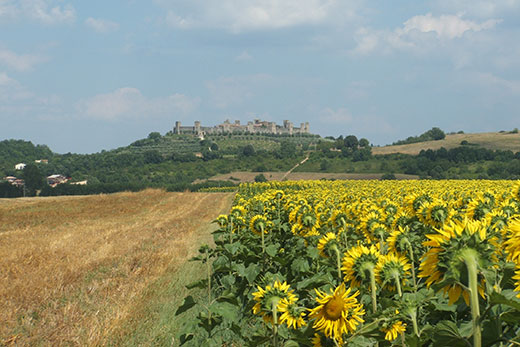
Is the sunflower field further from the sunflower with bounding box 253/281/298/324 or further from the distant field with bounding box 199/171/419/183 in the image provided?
the distant field with bounding box 199/171/419/183

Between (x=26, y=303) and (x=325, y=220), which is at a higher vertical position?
(x=325, y=220)

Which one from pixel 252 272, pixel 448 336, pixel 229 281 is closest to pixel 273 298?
pixel 448 336

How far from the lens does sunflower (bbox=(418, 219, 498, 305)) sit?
1.94 meters

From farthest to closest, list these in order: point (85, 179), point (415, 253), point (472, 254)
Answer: point (85, 179), point (415, 253), point (472, 254)

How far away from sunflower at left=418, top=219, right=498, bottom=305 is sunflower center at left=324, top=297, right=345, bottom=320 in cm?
54

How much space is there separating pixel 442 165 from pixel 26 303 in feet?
310

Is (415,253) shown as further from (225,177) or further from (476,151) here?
(225,177)

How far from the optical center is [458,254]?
76.7 inches

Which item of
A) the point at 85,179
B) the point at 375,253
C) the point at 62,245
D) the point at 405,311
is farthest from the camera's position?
the point at 85,179

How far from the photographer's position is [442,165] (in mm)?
93500

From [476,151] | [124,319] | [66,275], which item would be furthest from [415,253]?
[476,151]

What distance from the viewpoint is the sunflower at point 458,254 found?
1.94m

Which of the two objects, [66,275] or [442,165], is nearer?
[66,275]

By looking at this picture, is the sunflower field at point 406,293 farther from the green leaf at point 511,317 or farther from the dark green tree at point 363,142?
the dark green tree at point 363,142
